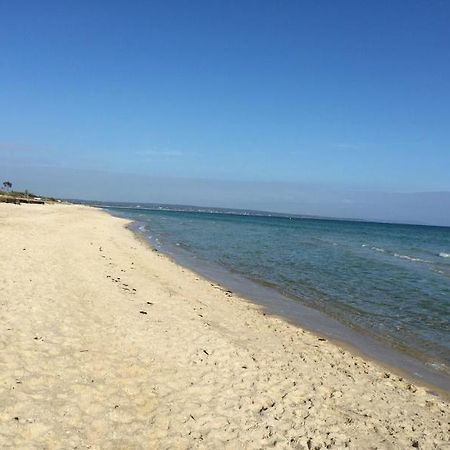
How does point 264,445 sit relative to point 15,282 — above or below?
below

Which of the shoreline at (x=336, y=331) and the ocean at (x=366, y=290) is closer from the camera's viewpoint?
the shoreline at (x=336, y=331)

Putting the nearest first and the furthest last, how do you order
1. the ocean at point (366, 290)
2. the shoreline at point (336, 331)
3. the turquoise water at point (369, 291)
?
the shoreline at point (336, 331) < the ocean at point (366, 290) < the turquoise water at point (369, 291)

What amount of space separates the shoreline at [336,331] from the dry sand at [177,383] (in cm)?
64

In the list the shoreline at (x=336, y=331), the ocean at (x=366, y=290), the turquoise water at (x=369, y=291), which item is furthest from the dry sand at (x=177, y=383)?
the turquoise water at (x=369, y=291)

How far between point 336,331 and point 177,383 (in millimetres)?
6848

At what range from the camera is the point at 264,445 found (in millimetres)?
5598

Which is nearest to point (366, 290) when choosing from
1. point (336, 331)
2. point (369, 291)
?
point (369, 291)

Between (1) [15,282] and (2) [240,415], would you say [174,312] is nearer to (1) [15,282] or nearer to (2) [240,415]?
(1) [15,282]

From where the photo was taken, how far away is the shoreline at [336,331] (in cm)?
958

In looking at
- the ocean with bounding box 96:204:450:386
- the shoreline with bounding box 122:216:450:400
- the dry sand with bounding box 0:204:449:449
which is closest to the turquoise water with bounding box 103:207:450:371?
the ocean with bounding box 96:204:450:386

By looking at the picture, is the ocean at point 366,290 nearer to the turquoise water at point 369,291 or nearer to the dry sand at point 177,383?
the turquoise water at point 369,291

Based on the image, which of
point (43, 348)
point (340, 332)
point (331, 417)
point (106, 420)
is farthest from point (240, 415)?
point (340, 332)

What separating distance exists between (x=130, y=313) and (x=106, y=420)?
526 centimetres

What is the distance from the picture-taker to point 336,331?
12555 mm
